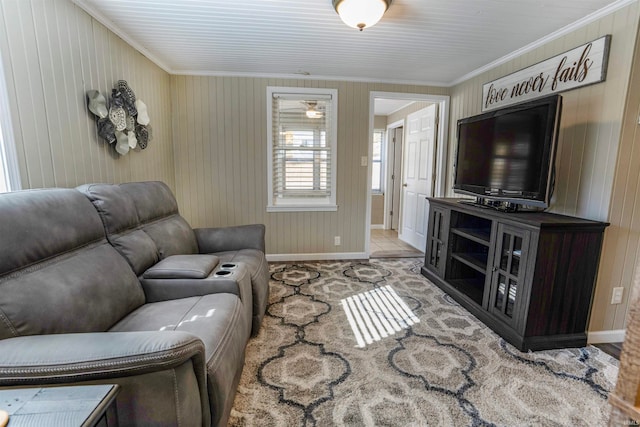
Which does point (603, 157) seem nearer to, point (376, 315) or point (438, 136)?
point (376, 315)

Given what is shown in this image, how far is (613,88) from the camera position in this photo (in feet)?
6.38

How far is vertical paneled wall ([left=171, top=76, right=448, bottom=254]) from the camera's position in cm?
345

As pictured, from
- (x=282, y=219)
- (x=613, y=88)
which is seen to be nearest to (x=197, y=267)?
(x=282, y=219)

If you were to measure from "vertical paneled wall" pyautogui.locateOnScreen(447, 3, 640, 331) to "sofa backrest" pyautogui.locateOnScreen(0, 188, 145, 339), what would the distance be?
294cm

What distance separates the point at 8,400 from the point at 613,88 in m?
3.18

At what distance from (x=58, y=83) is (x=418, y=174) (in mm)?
3998

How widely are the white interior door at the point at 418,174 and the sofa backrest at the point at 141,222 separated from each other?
3.08m

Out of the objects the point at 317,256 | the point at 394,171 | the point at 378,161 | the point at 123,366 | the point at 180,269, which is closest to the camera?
the point at 123,366

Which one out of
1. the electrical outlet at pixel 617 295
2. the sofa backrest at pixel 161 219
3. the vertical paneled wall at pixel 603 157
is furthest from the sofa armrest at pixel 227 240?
the electrical outlet at pixel 617 295

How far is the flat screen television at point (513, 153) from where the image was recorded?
78.6 inches

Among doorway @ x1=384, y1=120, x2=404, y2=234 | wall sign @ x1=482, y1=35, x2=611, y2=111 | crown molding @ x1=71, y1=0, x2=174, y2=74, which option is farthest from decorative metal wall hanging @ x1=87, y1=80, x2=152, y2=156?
doorway @ x1=384, y1=120, x2=404, y2=234

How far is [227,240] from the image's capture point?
8.63 ft

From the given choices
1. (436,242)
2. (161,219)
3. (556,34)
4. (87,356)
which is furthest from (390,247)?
(87,356)

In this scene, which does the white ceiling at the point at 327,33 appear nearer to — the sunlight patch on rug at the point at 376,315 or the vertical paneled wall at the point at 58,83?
the vertical paneled wall at the point at 58,83
